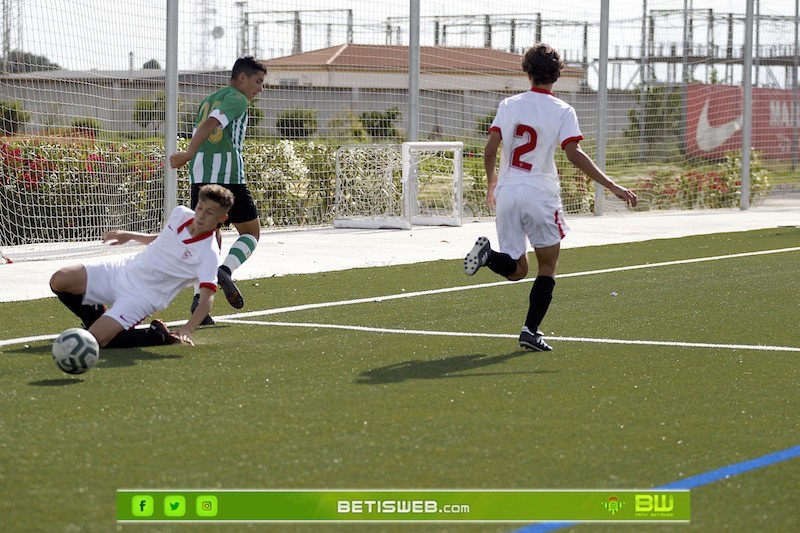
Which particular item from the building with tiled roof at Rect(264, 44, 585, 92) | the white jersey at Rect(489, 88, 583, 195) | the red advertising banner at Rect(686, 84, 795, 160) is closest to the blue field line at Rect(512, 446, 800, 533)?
the white jersey at Rect(489, 88, 583, 195)

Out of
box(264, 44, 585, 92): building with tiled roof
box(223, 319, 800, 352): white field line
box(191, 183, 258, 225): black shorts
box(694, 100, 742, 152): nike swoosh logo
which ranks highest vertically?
box(264, 44, 585, 92): building with tiled roof

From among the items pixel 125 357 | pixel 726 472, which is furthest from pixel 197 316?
pixel 726 472

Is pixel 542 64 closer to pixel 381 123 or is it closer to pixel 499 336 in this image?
pixel 499 336

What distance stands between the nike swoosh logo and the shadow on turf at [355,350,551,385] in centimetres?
1859

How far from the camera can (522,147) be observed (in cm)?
734

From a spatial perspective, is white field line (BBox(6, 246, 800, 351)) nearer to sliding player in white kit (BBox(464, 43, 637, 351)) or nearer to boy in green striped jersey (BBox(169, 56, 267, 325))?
boy in green striped jersey (BBox(169, 56, 267, 325))

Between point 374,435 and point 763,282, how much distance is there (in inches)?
256

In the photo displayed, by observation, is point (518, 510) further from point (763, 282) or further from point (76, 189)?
point (76, 189)

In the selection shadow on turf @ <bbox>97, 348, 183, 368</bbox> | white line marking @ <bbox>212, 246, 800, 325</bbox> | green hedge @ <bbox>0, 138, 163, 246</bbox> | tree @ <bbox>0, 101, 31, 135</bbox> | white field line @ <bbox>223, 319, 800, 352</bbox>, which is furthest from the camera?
green hedge @ <bbox>0, 138, 163, 246</bbox>

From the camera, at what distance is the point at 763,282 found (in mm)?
10555

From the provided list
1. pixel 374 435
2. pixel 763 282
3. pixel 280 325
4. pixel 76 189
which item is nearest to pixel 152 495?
pixel 374 435

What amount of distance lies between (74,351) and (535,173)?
2.91m

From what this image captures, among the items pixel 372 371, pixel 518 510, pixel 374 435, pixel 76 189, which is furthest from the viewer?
pixel 76 189

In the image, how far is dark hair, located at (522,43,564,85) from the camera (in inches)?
289
